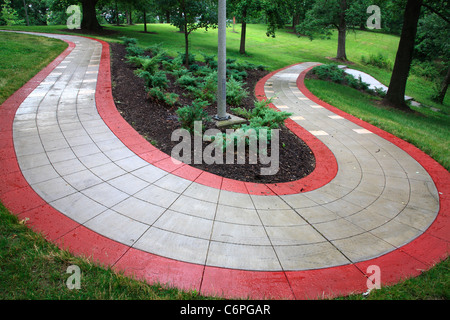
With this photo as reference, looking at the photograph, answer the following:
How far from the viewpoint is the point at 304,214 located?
3809mm

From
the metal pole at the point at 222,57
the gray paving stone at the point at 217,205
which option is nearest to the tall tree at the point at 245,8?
the metal pole at the point at 222,57

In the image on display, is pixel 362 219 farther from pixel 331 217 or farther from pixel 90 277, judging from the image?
pixel 90 277

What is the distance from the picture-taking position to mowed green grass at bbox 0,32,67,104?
776 centimetres

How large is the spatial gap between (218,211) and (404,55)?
12.6m

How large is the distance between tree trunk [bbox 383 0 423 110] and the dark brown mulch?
7.70m

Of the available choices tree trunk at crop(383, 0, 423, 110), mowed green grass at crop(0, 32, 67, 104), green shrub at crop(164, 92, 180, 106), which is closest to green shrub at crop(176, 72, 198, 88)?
green shrub at crop(164, 92, 180, 106)

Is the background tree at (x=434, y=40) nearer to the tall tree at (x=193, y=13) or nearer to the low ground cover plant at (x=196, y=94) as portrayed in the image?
the tall tree at (x=193, y=13)

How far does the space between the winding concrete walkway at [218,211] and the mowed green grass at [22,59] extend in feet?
6.04

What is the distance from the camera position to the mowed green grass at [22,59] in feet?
25.5

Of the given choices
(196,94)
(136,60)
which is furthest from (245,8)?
(196,94)

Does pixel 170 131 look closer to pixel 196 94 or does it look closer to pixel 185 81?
pixel 196 94

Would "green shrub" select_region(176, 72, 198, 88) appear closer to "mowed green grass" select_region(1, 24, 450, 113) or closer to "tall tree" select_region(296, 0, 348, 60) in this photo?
"mowed green grass" select_region(1, 24, 450, 113)
